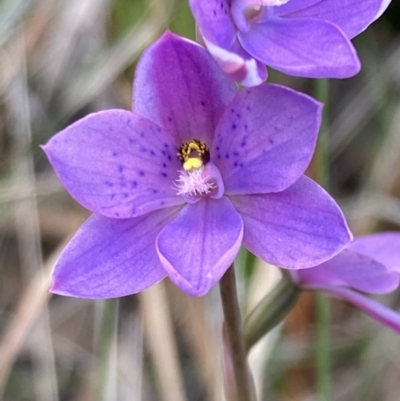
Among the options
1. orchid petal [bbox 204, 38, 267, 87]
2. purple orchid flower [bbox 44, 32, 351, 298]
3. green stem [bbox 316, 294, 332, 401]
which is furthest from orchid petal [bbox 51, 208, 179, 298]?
green stem [bbox 316, 294, 332, 401]

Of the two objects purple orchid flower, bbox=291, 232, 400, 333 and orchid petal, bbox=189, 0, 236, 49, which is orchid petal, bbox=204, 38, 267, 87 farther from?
purple orchid flower, bbox=291, 232, 400, 333

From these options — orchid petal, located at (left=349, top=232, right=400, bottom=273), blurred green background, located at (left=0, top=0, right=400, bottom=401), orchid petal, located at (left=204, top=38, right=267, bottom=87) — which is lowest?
blurred green background, located at (left=0, top=0, right=400, bottom=401)

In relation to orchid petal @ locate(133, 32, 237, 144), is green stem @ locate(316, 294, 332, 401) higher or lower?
lower

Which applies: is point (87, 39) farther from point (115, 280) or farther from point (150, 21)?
point (115, 280)

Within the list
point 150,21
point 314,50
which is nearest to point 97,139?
point 314,50

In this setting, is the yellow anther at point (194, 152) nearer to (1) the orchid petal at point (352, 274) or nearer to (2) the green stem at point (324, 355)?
(1) the orchid petal at point (352, 274)

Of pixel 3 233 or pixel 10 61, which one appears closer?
pixel 10 61
